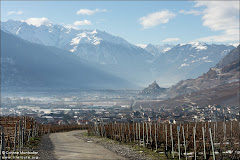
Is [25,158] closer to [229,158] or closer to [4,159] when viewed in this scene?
[4,159]

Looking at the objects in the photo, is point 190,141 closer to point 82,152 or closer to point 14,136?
point 82,152

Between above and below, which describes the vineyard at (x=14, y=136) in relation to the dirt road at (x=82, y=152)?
above

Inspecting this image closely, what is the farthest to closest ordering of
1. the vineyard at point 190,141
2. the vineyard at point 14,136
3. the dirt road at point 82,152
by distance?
1. the dirt road at point 82,152
2. the vineyard at point 190,141
3. the vineyard at point 14,136

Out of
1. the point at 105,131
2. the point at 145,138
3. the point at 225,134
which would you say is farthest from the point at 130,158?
the point at 105,131

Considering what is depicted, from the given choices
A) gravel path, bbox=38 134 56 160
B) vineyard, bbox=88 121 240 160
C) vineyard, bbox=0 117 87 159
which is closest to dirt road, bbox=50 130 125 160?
gravel path, bbox=38 134 56 160

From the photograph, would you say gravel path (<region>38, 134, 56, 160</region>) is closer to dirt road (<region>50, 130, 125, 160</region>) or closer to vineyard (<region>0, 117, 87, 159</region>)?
dirt road (<region>50, 130, 125, 160</region>)

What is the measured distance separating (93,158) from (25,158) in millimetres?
5139

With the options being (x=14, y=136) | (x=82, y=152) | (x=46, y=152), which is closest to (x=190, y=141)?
(x=82, y=152)

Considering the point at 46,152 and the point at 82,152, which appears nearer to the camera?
the point at 46,152

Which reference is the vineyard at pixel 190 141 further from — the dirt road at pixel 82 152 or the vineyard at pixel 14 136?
the vineyard at pixel 14 136

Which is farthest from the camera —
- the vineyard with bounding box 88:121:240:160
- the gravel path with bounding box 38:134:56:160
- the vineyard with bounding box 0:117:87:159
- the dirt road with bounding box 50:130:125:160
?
the dirt road with bounding box 50:130:125:160

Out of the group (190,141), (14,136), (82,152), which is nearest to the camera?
(14,136)

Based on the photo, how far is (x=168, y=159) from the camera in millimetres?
25297

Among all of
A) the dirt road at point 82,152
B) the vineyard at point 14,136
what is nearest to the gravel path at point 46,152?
the dirt road at point 82,152
